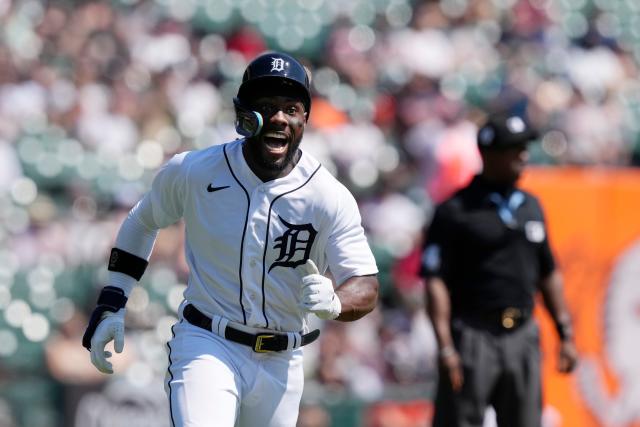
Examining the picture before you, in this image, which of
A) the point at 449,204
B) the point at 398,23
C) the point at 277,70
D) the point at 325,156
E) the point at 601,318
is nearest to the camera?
the point at 277,70

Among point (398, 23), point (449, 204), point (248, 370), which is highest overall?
point (398, 23)

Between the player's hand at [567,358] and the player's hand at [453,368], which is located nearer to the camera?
the player's hand at [453,368]

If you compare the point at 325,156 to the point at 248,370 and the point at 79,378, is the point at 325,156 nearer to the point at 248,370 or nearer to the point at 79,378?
the point at 79,378

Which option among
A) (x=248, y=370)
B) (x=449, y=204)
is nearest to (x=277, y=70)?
(x=248, y=370)

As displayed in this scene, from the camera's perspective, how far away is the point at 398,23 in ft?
44.0

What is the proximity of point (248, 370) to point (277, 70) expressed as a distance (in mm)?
1166

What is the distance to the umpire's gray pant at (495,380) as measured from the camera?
707cm

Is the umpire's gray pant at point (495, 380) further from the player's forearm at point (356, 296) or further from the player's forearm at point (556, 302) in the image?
the player's forearm at point (356, 296)

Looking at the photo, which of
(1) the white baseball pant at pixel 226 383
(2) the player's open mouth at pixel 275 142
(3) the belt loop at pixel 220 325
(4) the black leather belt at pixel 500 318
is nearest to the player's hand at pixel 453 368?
(4) the black leather belt at pixel 500 318

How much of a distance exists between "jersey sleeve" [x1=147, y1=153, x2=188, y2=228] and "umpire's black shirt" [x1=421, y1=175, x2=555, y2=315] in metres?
2.25

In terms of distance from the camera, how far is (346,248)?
16.7 ft

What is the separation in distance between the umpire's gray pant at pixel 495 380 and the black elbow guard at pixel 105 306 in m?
2.39

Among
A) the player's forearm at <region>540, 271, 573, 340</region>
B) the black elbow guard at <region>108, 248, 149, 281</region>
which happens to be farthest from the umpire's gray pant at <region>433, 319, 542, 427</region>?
the black elbow guard at <region>108, 248, 149, 281</region>

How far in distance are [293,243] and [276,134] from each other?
44 cm
